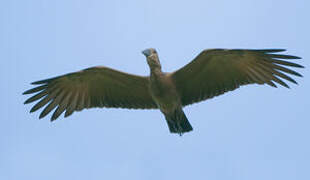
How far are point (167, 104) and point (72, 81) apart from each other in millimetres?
2142

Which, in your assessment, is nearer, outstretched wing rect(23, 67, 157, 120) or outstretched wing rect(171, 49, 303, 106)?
outstretched wing rect(171, 49, 303, 106)

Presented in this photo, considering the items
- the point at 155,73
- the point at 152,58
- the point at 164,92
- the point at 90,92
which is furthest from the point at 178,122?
the point at 90,92

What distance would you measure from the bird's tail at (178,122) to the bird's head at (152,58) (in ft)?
3.50

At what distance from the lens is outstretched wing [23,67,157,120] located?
14875mm

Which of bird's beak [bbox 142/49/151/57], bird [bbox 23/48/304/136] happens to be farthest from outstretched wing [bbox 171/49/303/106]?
bird's beak [bbox 142/49/151/57]

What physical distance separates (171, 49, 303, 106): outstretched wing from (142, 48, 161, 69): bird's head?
0.46m

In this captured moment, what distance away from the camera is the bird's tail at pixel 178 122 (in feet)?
48.0

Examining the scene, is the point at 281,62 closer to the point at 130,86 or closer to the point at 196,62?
the point at 196,62

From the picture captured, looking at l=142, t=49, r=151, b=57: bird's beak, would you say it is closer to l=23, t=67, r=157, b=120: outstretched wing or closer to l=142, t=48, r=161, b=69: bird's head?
l=142, t=48, r=161, b=69: bird's head

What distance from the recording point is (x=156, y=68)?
1427cm

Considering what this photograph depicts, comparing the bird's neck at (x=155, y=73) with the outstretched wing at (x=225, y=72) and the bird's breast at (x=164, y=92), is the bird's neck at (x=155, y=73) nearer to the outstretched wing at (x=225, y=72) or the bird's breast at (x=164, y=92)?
the bird's breast at (x=164, y=92)

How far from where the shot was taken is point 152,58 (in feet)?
46.8

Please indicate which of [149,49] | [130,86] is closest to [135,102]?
[130,86]

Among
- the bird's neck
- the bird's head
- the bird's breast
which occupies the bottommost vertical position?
the bird's breast
